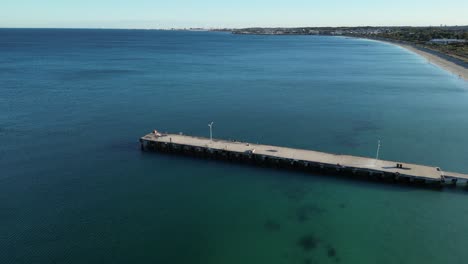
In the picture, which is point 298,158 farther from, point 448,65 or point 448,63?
point 448,63

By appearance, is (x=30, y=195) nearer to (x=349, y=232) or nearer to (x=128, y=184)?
(x=128, y=184)

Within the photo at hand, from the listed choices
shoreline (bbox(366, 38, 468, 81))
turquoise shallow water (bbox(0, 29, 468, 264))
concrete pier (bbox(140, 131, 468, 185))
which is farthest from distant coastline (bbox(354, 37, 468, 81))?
concrete pier (bbox(140, 131, 468, 185))

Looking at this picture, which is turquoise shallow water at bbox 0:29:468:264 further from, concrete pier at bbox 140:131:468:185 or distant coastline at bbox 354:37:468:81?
distant coastline at bbox 354:37:468:81

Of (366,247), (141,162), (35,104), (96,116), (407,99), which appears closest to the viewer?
(366,247)

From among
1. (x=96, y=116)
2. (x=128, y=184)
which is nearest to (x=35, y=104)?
(x=96, y=116)

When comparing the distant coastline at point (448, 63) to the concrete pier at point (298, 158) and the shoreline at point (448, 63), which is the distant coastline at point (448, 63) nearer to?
the shoreline at point (448, 63)

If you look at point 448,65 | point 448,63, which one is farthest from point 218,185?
point 448,63
